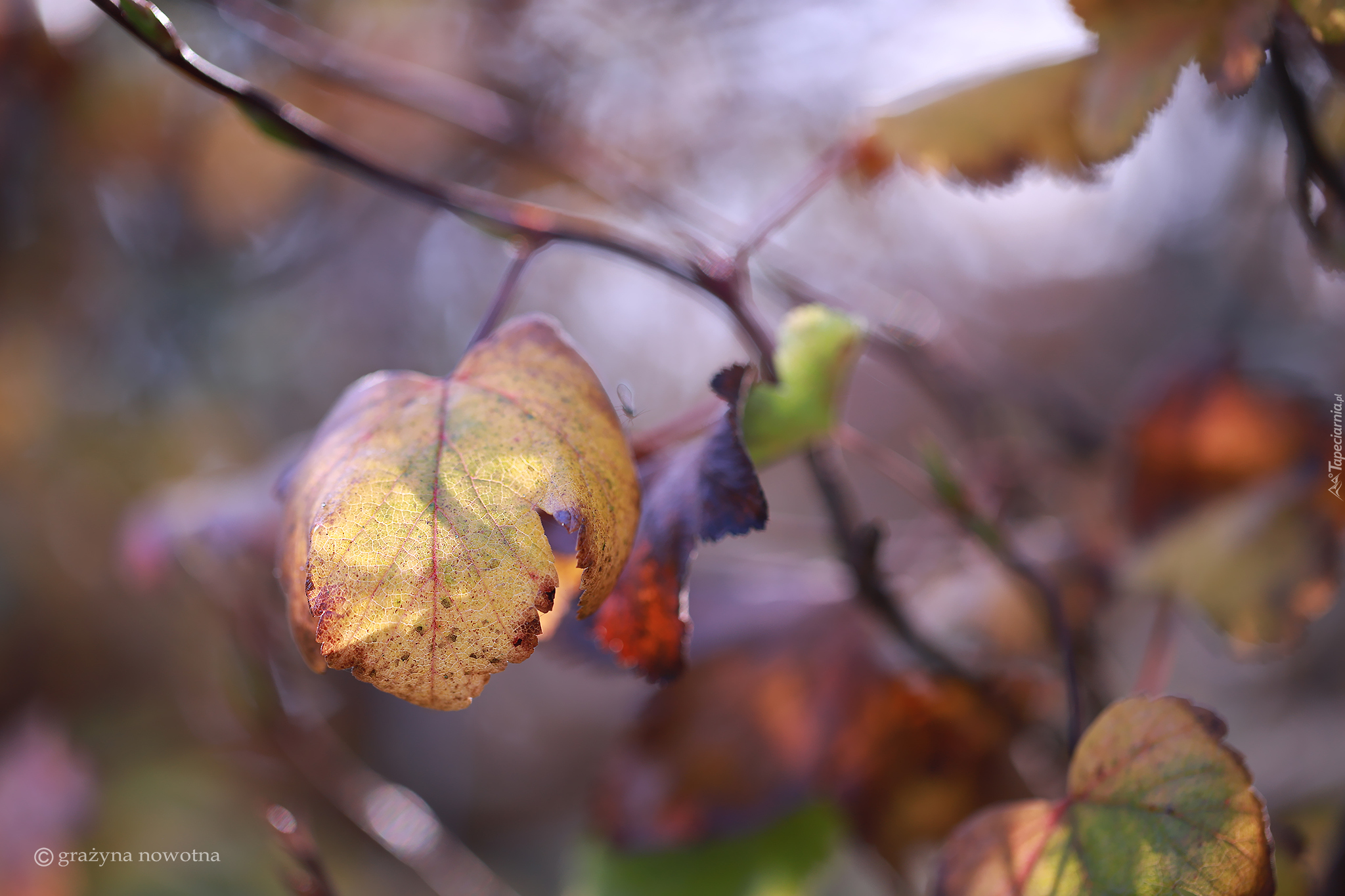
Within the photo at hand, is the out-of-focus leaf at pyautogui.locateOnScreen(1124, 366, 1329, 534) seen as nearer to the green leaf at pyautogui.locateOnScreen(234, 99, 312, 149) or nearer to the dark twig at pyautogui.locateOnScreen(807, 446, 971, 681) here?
the dark twig at pyautogui.locateOnScreen(807, 446, 971, 681)

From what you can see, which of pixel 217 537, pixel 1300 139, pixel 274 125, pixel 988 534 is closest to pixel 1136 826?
pixel 988 534

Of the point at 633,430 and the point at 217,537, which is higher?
the point at 633,430

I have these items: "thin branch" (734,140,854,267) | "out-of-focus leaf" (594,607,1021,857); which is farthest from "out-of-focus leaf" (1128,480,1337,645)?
"thin branch" (734,140,854,267)

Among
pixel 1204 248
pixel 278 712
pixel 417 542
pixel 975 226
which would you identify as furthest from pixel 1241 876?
pixel 975 226

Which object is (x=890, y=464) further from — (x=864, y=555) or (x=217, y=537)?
(x=217, y=537)

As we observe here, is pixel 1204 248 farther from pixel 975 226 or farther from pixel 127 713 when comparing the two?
pixel 127 713

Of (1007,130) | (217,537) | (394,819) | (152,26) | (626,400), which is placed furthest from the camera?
(394,819)

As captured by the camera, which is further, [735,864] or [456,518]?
[735,864]
